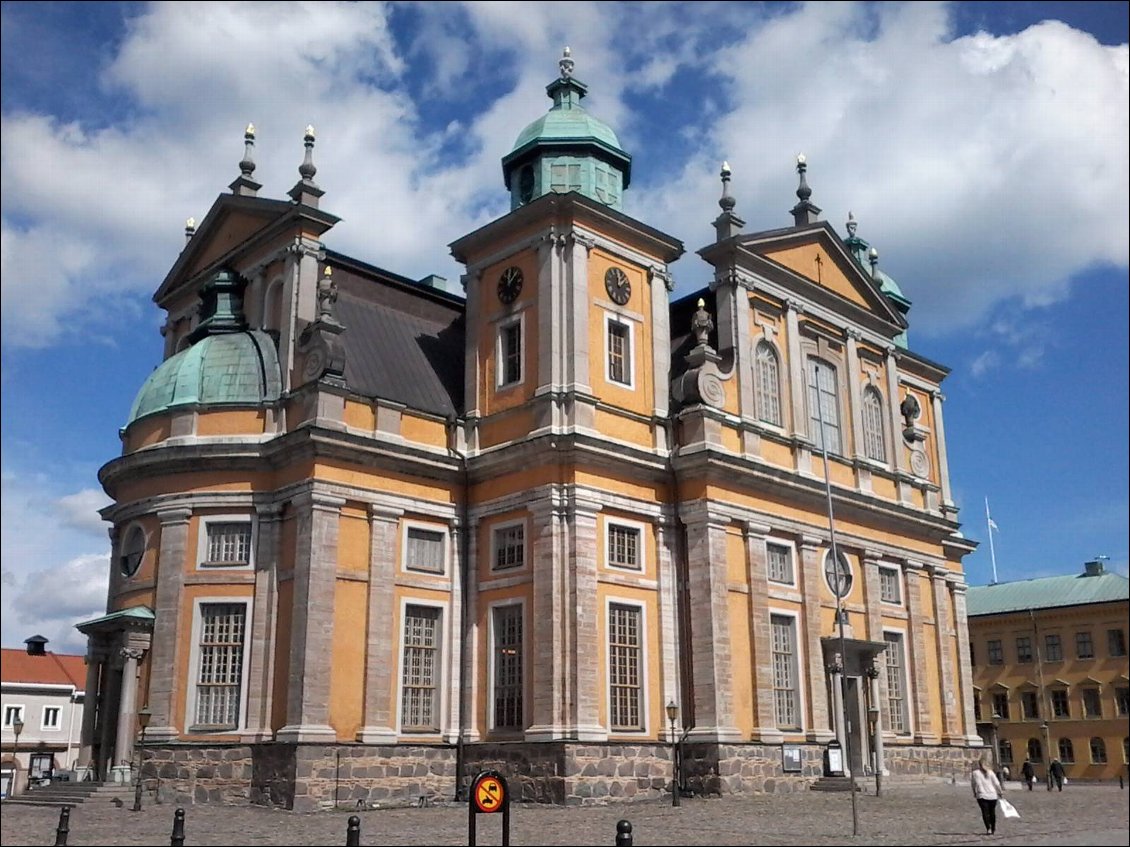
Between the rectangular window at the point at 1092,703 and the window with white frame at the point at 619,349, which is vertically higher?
the window with white frame at the point at 619,349

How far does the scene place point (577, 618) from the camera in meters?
31.0

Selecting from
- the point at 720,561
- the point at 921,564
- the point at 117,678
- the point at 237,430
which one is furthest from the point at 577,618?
the point at 921,564

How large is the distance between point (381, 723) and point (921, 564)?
845 inches

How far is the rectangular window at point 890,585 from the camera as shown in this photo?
4056 cm

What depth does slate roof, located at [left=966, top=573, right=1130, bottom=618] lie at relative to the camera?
50.4 m

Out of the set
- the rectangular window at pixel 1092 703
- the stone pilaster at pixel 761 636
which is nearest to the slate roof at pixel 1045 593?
the rectangular window at pixel 1092 703

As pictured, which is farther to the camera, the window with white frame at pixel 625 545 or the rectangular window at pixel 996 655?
the rectangular window at pixel 996 655

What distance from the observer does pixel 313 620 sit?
30094 millimetres

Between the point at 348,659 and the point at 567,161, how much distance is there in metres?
18.5

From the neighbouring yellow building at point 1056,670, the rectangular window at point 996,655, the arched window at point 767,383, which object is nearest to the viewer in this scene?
the arched window at point 767,383

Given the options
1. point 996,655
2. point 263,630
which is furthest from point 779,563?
point 996,655

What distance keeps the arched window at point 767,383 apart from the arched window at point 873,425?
17.4 feet

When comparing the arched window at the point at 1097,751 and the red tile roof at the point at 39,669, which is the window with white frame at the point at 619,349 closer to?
the arched window at the point at 1097,751

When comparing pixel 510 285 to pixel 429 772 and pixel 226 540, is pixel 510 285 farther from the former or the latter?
pixel 429 772
